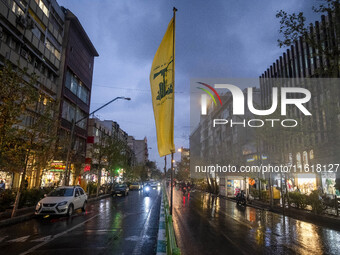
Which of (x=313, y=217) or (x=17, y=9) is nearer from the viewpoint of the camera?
(x=313, y=217)

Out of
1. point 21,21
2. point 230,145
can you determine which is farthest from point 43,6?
point 230,145

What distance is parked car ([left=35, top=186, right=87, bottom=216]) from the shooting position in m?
14.0

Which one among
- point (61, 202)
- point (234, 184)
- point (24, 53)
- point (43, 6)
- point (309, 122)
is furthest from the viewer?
point (234, 184)

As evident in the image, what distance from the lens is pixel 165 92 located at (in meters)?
6.28

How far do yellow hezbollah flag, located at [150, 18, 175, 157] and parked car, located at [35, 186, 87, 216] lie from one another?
1041 centimetres

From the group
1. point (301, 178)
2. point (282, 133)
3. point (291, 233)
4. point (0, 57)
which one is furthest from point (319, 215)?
point (0, 57)

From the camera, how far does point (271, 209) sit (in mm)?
21094

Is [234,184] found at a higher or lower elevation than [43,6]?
lower

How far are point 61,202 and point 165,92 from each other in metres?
11.4

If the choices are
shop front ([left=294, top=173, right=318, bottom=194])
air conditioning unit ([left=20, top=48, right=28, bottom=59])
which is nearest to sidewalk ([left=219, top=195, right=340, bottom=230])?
shop front ([left=294, top=173, right=318, bottom=194])

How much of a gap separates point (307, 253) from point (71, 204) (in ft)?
41.5

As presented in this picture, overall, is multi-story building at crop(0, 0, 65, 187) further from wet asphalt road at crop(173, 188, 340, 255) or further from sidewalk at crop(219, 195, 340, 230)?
sidewalk at crop(219, 195, 340, 230)

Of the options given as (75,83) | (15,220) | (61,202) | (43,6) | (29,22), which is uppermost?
(43,6)

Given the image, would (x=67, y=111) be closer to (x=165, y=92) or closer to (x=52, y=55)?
(x=52, y=55)
